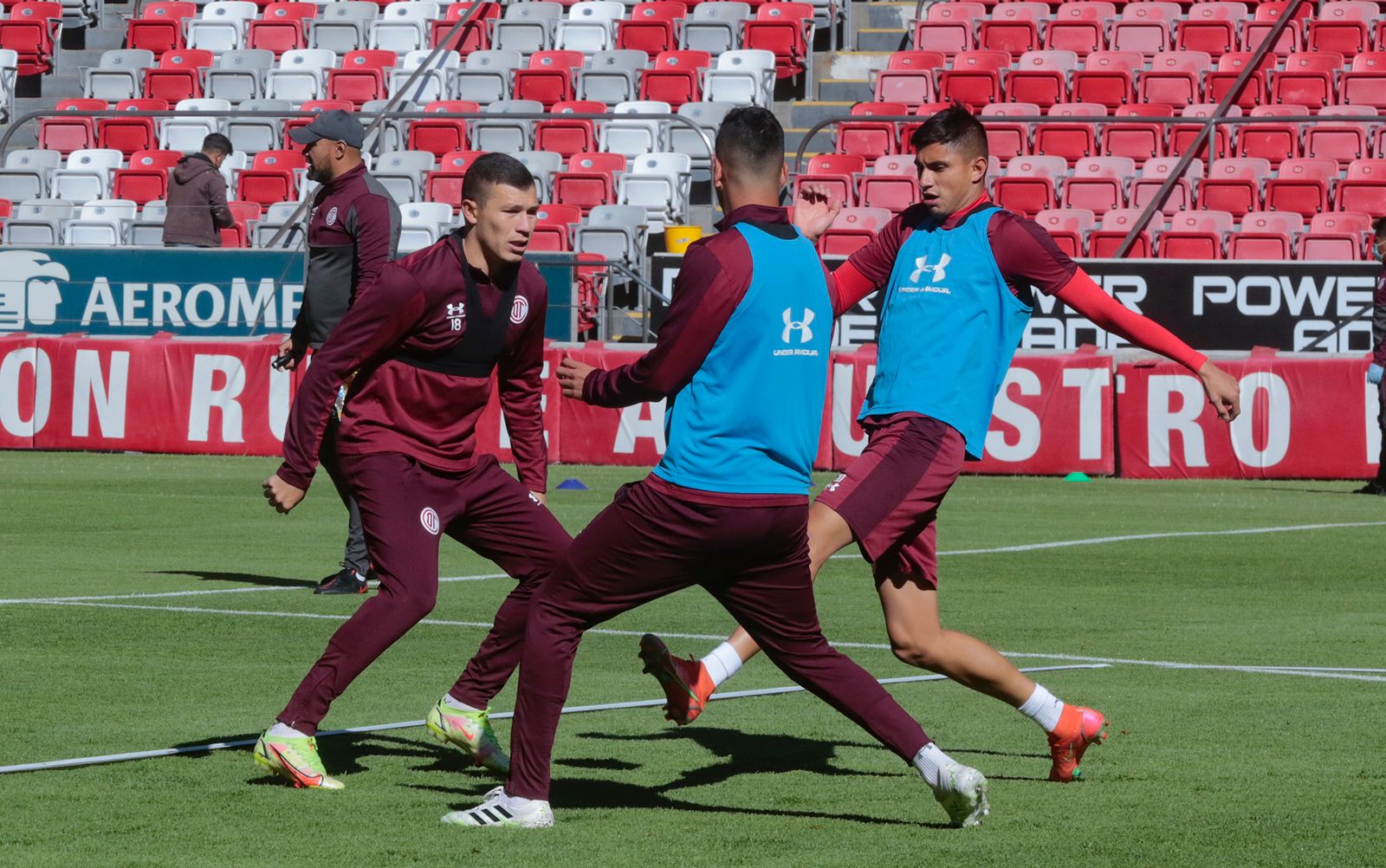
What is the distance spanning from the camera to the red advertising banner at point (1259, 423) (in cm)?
1964

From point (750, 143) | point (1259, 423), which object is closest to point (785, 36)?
point (1259, 423)

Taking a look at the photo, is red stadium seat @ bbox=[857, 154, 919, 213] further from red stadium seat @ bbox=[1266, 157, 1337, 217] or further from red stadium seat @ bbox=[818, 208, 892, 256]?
red stadium seat @ bbox=[1266, 157, 1337, 217]

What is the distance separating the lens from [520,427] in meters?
7.09

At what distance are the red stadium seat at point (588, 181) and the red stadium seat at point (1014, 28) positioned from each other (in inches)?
204

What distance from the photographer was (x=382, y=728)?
743cm

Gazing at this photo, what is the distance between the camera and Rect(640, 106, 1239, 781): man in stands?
6.59 m

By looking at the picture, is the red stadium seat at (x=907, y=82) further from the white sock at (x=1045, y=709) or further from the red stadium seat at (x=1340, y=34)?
the white sock at (x=1045, y=709)

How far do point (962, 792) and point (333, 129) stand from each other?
18.4 ft

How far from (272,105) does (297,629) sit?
19114 mm

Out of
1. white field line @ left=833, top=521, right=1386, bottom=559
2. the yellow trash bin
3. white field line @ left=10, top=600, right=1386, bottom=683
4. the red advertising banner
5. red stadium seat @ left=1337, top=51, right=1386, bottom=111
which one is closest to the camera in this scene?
white field line @ left=10, top=600, right=1386, bottom=683

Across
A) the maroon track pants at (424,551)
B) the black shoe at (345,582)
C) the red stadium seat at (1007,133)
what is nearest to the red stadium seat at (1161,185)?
the red stadium seat at (1007,133)

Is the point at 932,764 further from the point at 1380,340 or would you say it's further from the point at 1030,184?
the point at 1030,184

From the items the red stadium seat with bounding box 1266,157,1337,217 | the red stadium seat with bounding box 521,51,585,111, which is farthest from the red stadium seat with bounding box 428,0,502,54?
the red stadium seat with bounding box 1266,157,1337,217

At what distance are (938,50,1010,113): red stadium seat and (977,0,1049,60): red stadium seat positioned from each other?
1.45ft
